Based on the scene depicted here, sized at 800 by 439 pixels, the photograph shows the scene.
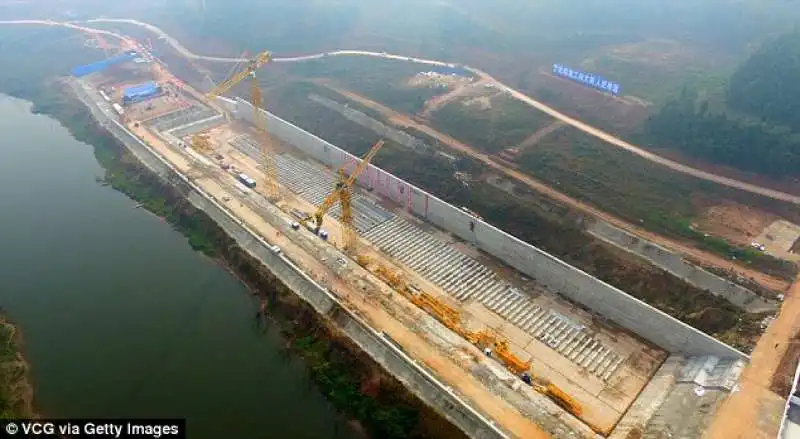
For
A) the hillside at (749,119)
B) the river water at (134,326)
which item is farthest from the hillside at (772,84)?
the river water at (134,326)

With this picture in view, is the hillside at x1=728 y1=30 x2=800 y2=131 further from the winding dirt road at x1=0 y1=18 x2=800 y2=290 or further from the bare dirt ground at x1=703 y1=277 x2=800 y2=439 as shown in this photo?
the bare dirt ground at x1=703 y1=277 x2=800 y2=439

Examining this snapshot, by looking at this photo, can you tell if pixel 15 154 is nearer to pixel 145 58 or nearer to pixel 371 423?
pixel 145 58

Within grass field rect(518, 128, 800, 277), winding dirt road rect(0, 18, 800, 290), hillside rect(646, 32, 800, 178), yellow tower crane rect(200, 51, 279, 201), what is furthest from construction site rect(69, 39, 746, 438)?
hillside rect(646, 32, 800, 178)

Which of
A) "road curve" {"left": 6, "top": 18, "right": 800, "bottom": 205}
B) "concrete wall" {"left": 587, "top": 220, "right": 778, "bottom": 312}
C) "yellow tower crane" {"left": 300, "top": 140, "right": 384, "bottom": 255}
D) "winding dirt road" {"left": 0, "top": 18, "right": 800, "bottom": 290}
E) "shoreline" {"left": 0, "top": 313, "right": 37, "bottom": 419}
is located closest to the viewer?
"shoreline" {"left": 0, "top": 313, "right": 37, "bottom": 419}

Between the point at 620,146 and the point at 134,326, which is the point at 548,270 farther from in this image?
the point at 134,326

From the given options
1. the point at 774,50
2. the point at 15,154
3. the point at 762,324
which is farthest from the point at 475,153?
the point at 15,154

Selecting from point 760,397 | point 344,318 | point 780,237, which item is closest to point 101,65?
point 344,318

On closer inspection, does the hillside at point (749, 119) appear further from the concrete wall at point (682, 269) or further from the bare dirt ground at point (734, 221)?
the concrete wall at point (682, 269)
